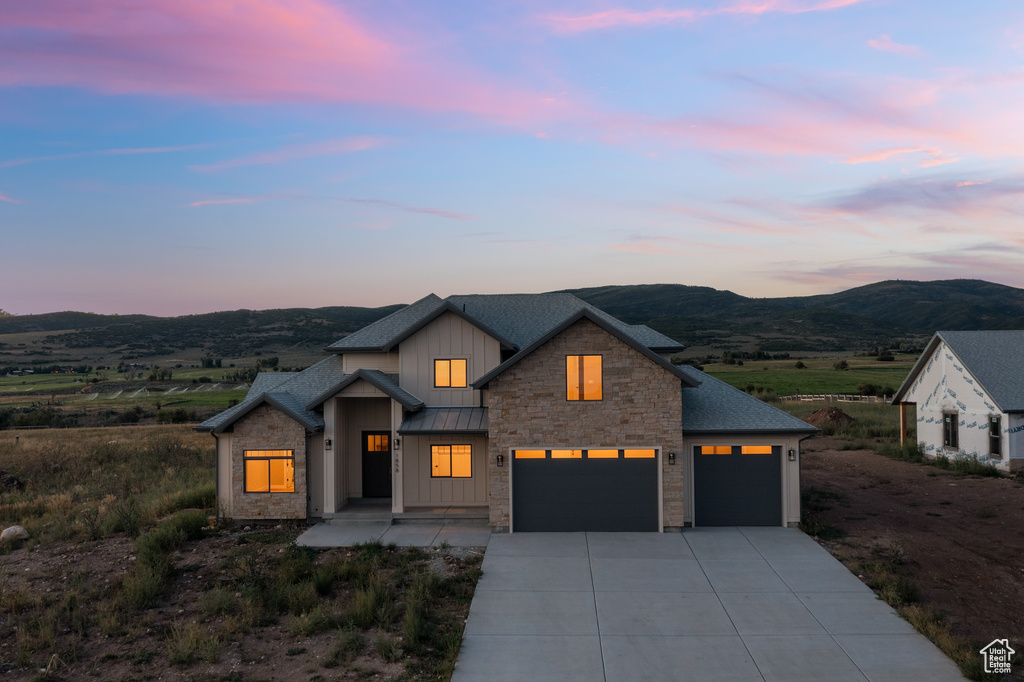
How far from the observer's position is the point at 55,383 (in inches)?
2931

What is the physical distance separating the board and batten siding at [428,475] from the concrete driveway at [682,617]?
3.45 metres

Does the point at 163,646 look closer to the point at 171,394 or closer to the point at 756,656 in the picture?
the point at 756,656

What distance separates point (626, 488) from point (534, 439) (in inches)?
115

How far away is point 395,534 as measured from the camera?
687 inches

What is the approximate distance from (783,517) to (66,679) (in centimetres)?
1675

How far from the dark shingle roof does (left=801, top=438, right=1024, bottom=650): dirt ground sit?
3288 millimetres

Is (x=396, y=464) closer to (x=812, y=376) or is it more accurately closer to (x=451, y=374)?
(x=451, y=374)

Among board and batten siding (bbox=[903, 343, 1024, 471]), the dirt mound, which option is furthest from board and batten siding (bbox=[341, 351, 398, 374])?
the dirt mound

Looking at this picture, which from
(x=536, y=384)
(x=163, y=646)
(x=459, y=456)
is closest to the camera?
(x=163, y=646)

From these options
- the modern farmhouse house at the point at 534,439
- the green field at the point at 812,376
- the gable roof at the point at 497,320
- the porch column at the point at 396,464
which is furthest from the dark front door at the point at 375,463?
the green field at the point at 812,376

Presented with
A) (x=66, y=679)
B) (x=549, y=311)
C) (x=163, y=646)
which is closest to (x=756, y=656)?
(x=163, y=646)

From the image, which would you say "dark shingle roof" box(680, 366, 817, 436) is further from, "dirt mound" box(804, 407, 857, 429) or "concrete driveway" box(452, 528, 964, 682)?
"dirt mound" box(804, 407, 857, 429)

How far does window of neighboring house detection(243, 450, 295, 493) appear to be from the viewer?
18.6 metres

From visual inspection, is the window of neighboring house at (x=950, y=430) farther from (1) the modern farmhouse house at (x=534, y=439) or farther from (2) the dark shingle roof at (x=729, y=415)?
(1) the modern farmhouse house at (x=534, y=439)
